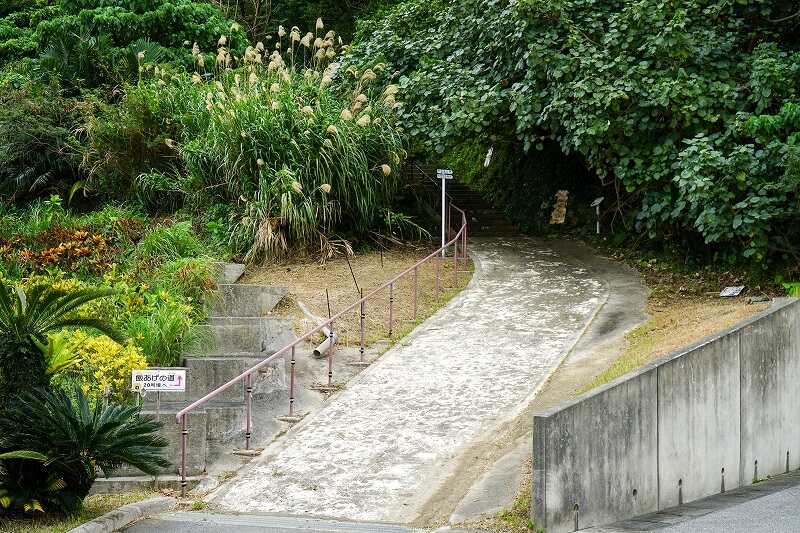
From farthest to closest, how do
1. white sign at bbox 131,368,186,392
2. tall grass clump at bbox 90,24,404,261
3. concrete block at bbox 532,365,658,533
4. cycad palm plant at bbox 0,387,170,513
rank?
1. tall grass clump at bbox 90,24,404,261
2. white sign at bbox 131,368,186,392
3. cycad palm plant at bbox 0,387,170,513
4. concrete block at bbox 532,365,658,533

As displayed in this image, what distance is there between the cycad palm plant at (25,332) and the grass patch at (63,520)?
1.11 m

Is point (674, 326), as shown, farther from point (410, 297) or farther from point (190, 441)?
point (190, 441)

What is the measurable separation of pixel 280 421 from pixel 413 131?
8.25 meters

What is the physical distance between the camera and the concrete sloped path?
942cm

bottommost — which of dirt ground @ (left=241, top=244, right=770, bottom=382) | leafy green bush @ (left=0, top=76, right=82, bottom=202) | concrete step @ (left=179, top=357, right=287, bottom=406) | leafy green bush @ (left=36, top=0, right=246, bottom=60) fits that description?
concrete step @ (left=179, top=357, right=287, bottom=406)

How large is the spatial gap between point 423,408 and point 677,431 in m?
3.15

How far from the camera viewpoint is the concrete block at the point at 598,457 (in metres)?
8.03

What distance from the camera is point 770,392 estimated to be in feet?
37.0

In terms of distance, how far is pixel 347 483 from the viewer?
9672 mm

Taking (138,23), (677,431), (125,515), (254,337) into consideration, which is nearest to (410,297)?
(254,337)

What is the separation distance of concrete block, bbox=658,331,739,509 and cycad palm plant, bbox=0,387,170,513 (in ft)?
15.9

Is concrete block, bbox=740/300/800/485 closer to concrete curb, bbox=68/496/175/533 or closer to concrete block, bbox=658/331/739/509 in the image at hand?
concrete block, bbox=658/331/739/509

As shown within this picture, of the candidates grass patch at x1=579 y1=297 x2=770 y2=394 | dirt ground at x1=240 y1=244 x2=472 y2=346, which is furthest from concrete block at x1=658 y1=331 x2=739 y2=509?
dirt ground at x1=240 y1=244 x2=472 y2=346

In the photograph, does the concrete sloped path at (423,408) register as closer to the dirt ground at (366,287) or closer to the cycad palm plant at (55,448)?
the dirt ground at (366,287)
